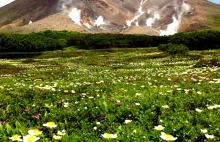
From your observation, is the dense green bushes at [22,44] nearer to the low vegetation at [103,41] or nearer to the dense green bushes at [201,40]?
the low vegetation at [103,41]

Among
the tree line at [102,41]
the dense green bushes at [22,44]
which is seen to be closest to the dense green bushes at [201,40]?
the tree line at [102,41]

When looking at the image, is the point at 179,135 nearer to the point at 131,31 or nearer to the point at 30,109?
the point at 30,109

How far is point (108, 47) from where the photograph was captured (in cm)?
11162

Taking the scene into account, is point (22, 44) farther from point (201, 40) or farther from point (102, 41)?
point (201, 40)

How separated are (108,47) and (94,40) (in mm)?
6104

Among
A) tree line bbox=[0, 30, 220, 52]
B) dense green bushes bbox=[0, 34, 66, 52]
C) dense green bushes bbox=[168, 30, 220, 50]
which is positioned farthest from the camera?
dense green bushes bbox=[0, 34, 66, 52]

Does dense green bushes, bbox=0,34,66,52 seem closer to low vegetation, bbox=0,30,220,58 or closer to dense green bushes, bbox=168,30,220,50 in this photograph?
low vegetation, bbox=0,30,220,58

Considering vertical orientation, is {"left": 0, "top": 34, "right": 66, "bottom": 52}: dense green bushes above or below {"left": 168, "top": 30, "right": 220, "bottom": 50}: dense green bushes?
above

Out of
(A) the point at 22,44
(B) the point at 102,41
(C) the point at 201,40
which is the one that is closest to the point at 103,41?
(B) the point at 102,41

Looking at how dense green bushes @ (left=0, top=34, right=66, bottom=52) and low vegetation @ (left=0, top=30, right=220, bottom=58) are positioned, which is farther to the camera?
dense green bushes @ (left=0, top=34, right=66, bottom=52)

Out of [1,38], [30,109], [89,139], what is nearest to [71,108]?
[30,109]

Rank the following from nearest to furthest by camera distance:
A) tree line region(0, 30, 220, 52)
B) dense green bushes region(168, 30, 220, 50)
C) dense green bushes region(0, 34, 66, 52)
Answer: dense green bushes region(168, 30, 220, 50), tree line region(0, 30, 220, 52), dense green bushes region(0, 34, 66, 52)

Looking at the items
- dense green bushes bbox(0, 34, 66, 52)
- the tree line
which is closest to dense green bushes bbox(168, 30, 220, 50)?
the tree line

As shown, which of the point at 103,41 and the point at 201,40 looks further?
the point at 103,41
